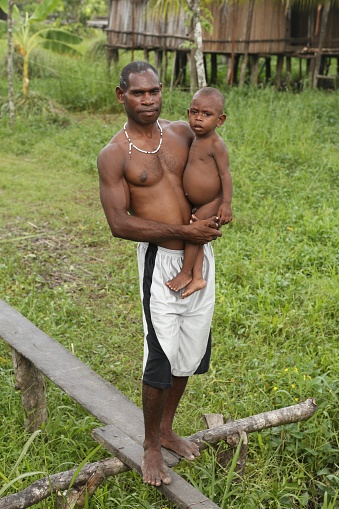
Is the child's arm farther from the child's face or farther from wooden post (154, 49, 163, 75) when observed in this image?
wooden post (154, 49, 163, 75)

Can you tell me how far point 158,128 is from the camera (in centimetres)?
295

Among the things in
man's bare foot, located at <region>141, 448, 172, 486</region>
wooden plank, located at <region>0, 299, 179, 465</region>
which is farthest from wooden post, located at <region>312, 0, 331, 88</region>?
man's bare foot, located at <region>141, 448, 172, 486</region>

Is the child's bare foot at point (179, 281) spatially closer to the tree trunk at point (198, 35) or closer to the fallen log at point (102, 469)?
the fallen log at point (102, 469)

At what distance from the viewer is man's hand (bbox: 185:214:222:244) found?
9.27 ft

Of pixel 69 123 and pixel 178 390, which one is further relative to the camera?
pixel 69 123

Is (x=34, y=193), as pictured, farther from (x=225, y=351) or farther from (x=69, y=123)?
(x=225, y=351)

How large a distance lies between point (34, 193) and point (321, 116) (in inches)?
172

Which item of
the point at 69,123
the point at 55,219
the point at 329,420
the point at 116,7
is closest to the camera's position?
the point at 329,420

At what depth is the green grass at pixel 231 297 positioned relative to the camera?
3590 millimetres

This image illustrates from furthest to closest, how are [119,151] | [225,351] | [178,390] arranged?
[225,351], [178,390], [119,151]

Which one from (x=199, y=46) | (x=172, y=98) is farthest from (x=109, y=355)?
(x=172, y=98)

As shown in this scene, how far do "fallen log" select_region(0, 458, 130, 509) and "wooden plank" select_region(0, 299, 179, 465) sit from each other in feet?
0.61

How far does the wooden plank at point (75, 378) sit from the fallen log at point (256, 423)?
171 mm

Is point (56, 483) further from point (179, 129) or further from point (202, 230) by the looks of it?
point (179, 129)
